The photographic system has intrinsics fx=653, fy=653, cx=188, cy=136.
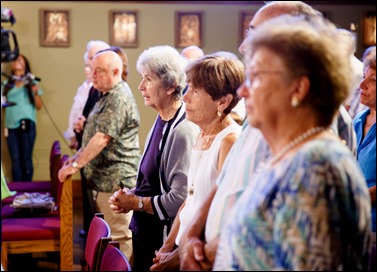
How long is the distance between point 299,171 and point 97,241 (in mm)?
1168

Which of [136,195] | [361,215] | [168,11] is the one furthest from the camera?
[168,11]

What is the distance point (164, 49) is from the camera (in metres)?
3.14

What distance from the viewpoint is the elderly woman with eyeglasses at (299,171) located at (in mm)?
1421

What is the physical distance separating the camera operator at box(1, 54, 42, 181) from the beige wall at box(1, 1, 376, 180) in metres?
0.24

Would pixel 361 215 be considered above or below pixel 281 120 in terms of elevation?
below

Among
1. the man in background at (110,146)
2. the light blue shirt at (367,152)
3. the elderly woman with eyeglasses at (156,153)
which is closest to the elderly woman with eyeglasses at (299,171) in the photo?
the light blue shirt at (367,152)

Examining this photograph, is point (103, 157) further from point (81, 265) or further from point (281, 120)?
point (281, 120)

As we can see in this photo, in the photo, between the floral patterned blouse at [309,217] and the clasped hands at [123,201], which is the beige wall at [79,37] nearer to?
the clasped hands at [123,201]

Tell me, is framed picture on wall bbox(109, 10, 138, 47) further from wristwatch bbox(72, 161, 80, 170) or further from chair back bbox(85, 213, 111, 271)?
chair back bbox(85, 213, 111, 271)

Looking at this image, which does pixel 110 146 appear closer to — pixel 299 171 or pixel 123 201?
pixel 123 201

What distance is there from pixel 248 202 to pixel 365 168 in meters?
1.05

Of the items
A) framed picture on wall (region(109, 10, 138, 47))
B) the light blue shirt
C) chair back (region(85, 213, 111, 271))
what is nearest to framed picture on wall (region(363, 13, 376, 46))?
framed picture on wall (region(109, 10, 138, 47))

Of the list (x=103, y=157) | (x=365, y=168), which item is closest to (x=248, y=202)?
(x=365, y=168)

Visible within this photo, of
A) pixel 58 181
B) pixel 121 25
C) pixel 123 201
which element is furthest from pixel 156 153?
pixel 121 25
